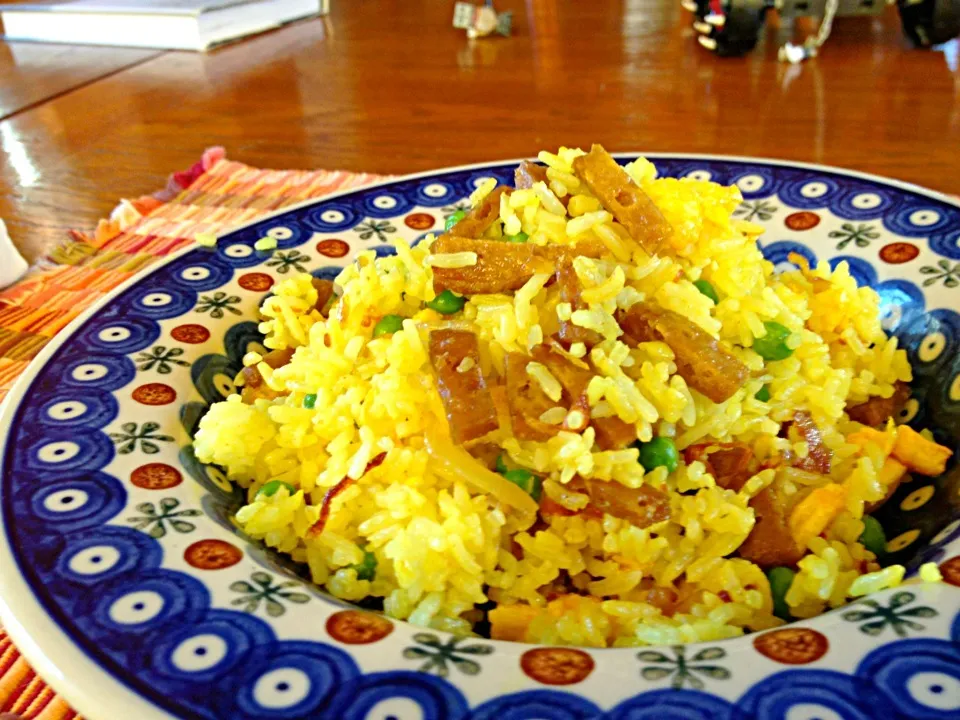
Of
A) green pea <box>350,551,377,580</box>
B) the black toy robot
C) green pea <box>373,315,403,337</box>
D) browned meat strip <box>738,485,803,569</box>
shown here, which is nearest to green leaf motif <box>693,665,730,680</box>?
browned meat strip <box>738,485,803,569</box>

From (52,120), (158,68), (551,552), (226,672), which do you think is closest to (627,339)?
(551,552)

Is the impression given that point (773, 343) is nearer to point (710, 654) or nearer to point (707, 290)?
point (707, 290)

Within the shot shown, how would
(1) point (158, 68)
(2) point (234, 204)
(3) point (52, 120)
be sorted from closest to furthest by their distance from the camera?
(2) point (234, 204)
(3) point (52, 120)
(1) point (158, 68)

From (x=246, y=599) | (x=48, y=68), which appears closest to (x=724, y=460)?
(x=246, y=599)

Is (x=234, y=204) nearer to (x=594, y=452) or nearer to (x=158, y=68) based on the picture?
(x=594, y=452)

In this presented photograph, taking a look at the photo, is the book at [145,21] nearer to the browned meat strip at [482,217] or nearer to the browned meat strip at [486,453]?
the browned meat strip at [482,217]

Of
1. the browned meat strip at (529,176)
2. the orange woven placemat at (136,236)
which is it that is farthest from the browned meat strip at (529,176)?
the orange woven placemat at (136,236)

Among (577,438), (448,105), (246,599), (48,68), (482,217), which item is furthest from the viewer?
(48,68)

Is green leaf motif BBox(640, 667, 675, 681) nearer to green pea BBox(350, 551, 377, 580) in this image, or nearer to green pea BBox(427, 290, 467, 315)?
green pea BBox(350, 551, 377, 580)
